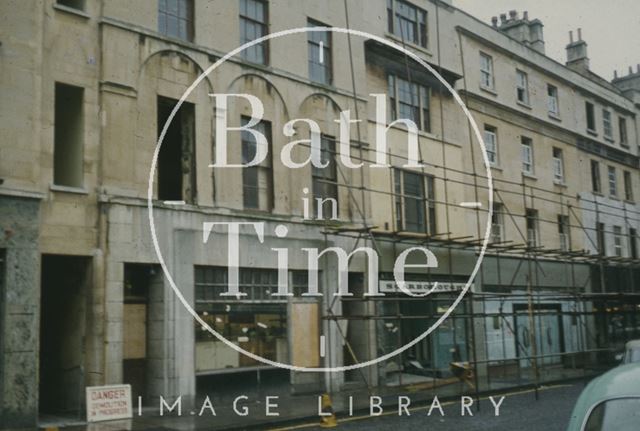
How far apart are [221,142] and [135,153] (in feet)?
8.36

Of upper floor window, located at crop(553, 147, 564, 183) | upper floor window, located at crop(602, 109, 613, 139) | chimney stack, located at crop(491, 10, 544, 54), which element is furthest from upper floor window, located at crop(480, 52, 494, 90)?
upper floor window, located at crop(602, 109, 613, 139)

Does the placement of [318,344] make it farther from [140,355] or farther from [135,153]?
[135,153]

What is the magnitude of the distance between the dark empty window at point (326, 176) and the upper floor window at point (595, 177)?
1913 cm

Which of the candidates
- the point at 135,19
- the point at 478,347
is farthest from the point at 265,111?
the point at 478,347

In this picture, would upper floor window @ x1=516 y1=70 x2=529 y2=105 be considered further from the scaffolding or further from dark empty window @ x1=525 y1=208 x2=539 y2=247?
dark empty window @ x1=525 y1=208 x2=539 y2=247

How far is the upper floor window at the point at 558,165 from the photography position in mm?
33094

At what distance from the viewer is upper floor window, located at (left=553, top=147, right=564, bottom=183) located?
33094mm

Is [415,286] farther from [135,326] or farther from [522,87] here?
[522,87]

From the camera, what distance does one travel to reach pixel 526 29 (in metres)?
36.0

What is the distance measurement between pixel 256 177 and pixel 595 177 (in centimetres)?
2269

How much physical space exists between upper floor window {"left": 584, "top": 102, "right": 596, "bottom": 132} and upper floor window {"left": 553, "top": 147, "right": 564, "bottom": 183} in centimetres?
406

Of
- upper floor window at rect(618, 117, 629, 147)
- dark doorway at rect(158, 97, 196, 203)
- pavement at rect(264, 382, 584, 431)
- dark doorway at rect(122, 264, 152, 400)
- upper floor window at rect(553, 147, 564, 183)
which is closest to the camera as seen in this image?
pavement at rect(264, 382, 584, 431)

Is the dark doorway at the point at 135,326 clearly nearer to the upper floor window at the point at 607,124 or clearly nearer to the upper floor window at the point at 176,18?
the upper floor window at the point at 176,18

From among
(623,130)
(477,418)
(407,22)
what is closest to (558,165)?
(623,130)
